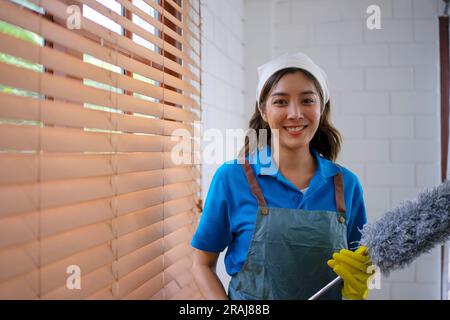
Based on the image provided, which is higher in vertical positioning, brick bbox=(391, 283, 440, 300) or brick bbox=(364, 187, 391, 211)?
brick bbox=(364, 187, 391, 211)

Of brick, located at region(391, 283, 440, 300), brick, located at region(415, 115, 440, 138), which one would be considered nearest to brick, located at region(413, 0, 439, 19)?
brick, located at region(415, 115, 440, 138)

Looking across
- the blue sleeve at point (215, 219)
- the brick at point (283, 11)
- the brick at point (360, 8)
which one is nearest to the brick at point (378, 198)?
the brick at point (360, 8)

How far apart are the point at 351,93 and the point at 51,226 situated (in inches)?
75.3

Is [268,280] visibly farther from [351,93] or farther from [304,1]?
[304,1]


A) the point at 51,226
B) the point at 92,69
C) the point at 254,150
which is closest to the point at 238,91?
the point at 254,150

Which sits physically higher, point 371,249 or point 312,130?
point 312,130

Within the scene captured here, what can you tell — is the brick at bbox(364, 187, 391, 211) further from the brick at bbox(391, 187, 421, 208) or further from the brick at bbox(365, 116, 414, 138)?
the brick at bbox(365, 116, 414, 138)

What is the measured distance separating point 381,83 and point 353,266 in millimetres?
1556

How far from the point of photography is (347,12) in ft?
7.38

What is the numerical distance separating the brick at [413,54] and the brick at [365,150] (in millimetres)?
446

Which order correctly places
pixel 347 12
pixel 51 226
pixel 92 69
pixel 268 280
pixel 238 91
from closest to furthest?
pixel 51 226 → pixel 92 69 → pixel 268 280 → pixel 238 91 → pixel 347 12

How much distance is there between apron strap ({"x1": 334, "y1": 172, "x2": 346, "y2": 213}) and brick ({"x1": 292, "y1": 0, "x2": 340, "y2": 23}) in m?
1.41

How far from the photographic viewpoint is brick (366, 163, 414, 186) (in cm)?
222

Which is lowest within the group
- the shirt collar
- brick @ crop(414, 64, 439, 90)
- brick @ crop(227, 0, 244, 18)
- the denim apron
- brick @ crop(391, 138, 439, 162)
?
the denim apron
